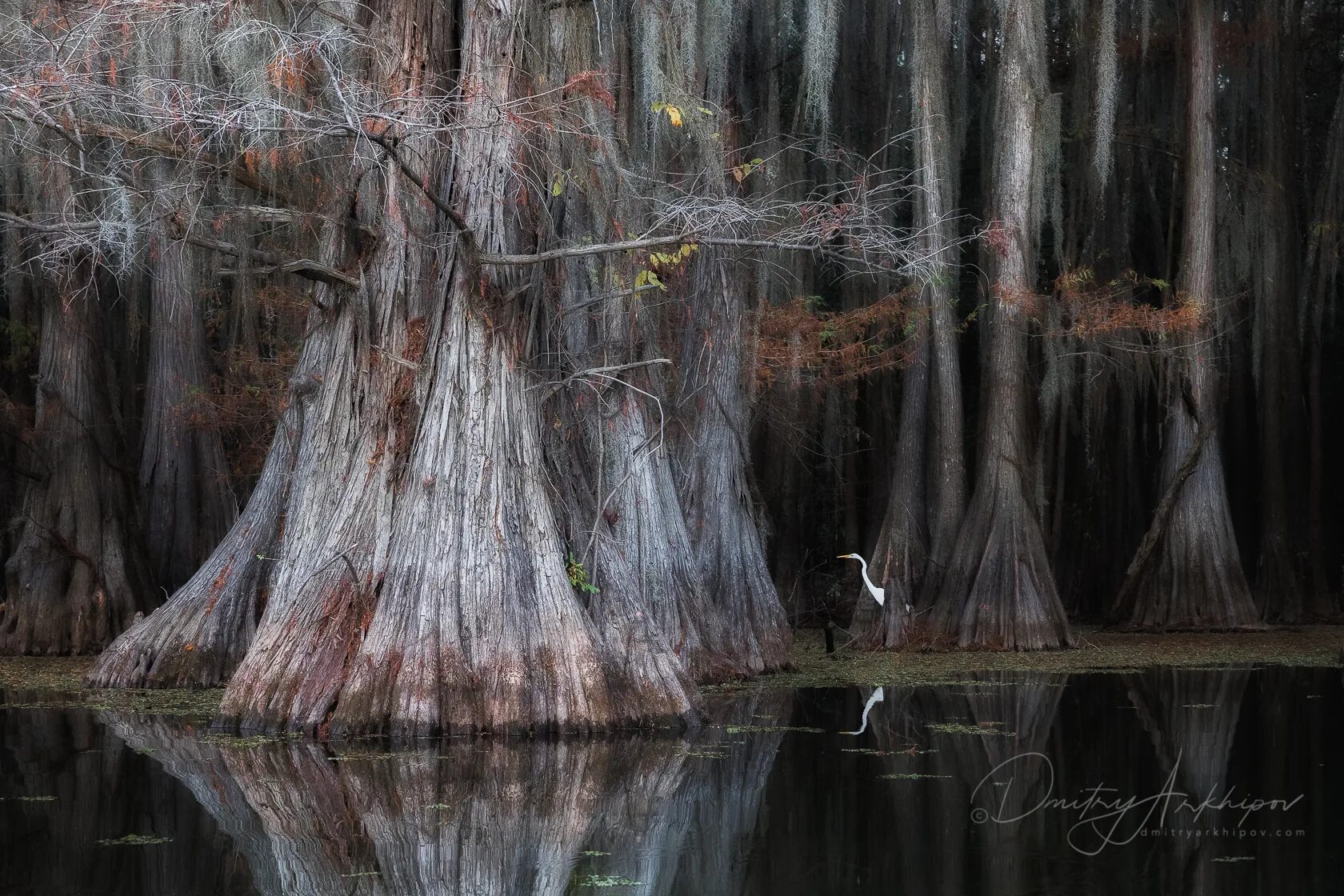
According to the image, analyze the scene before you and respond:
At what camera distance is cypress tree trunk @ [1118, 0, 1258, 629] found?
43.8 ft

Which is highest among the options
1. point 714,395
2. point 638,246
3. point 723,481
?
point 638,246

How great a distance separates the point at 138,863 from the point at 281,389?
31.4 ft

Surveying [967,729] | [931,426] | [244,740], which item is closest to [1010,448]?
[931,426]

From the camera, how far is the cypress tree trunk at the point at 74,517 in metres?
12.4

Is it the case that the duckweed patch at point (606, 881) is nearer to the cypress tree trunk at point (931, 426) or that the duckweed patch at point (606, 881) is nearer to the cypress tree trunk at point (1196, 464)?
the cypress tree trunk at point (931, 426)

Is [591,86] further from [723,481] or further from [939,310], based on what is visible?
[939,310]

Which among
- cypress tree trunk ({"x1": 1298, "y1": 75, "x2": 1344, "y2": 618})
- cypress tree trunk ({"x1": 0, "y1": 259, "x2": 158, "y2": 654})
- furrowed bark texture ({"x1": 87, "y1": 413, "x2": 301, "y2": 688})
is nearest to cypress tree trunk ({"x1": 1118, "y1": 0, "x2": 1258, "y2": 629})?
cypress tree trunk ({"x1": 1298, "y1": 75, "x2": 1344, "y2": 618})

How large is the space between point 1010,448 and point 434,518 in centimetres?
674

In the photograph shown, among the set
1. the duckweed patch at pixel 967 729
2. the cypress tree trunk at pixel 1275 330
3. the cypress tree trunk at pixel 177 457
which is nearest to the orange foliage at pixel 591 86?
the duckweed patch at pixel 967 729

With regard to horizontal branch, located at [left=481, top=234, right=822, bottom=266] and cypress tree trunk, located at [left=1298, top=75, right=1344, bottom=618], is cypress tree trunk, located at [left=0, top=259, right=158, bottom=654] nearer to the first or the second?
horizontal branch, located at [left=481, top=234, right=822, bottom=266]

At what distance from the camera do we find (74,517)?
12.6m

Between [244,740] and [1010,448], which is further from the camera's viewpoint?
[1010,448]

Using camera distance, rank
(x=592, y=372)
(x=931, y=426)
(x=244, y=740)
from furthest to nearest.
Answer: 1. (x=931, y=426)
2. (x=592, y=372)
3. (x=244, y=740)

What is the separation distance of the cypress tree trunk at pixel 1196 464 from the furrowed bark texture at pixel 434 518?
283 inches
